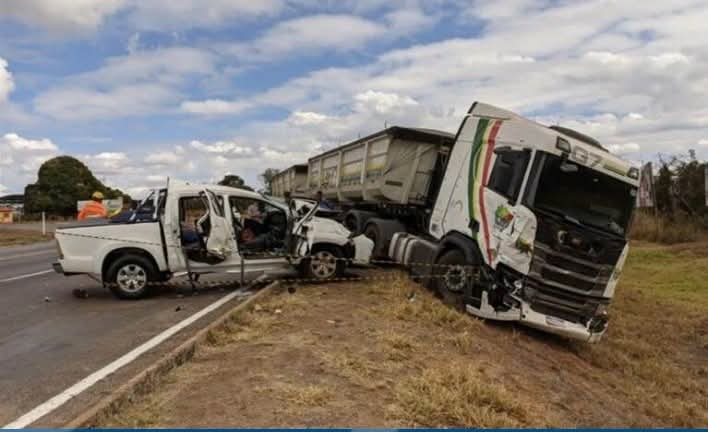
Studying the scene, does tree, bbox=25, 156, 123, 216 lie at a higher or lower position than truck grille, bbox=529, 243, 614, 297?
higher

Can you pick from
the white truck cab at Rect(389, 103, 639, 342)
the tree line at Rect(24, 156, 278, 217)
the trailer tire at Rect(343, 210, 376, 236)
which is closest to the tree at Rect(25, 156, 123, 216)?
the tree line at Rect(24, 156, 278, 217)

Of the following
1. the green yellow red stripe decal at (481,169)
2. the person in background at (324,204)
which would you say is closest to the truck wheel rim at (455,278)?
the green yellow red stripe decal at (481,169)

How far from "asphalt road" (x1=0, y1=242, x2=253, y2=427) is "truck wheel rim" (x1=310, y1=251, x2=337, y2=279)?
1617mm

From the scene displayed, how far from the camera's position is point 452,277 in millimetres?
8984

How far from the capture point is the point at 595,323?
8055 mm

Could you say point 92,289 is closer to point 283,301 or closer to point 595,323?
point 283,301

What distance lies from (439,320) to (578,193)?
262cm

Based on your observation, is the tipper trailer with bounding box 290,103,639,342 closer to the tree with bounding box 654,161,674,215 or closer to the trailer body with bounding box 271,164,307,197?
the trailer body with bounding box 271,164,307,197

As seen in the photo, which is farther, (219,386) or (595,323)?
(595,323)

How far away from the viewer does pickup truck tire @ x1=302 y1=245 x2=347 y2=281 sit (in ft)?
34.4

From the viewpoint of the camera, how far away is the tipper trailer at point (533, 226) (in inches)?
304

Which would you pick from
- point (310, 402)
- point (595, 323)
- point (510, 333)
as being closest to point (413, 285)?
point (510, 333)

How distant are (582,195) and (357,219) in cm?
654

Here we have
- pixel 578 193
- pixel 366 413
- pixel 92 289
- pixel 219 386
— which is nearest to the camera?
pixel 366 413
